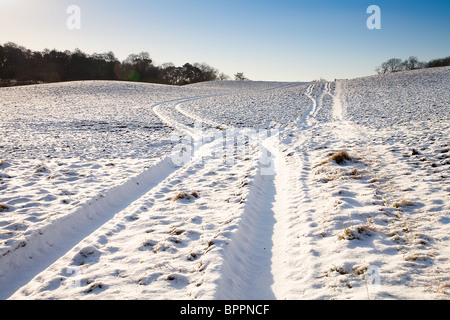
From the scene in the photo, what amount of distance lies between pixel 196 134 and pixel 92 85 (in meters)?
43.1

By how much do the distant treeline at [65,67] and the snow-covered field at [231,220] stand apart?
70.8m

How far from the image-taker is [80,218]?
6418 millimetres

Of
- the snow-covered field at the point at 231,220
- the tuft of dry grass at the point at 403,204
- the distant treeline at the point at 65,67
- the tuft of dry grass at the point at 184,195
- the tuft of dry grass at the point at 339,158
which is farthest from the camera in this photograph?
the distant treeline at the point at 65,67

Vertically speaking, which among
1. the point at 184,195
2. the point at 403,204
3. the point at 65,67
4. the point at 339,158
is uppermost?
the point at 65,67

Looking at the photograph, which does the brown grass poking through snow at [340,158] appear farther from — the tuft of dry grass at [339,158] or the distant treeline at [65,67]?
the distant treeline at [65,67]

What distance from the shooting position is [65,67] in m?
82.2

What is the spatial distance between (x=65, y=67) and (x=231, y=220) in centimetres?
9632

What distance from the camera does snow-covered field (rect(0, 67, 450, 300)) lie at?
4199 millimetres

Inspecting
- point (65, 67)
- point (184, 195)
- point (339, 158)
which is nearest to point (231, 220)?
point (184, 195)

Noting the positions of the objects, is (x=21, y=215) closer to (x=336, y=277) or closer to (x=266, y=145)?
(x=336, y=277)

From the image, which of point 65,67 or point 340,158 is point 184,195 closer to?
point 340,158

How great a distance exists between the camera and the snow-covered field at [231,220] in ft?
13.8

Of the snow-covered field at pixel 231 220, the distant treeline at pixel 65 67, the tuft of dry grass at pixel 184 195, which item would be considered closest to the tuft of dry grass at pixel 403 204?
the snow-covered field at pixel 231 220
